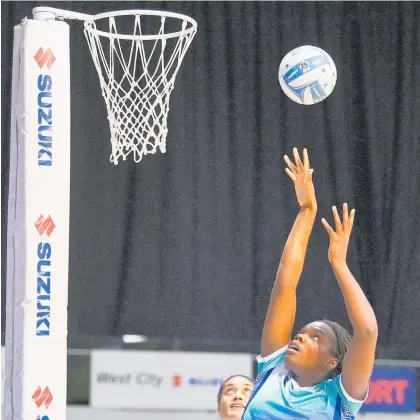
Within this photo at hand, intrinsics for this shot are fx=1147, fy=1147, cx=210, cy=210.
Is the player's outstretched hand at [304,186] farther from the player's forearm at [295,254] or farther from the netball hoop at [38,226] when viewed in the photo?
the netball hoop at [38,226]

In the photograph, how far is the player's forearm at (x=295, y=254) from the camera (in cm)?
440

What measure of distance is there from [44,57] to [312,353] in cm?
164

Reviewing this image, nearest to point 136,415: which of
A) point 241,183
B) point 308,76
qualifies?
point 241,183

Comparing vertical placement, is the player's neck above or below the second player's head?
below

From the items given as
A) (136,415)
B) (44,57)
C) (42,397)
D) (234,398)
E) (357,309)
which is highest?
(44,57)

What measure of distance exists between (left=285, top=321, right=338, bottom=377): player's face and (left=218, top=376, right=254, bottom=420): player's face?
111 centimetres

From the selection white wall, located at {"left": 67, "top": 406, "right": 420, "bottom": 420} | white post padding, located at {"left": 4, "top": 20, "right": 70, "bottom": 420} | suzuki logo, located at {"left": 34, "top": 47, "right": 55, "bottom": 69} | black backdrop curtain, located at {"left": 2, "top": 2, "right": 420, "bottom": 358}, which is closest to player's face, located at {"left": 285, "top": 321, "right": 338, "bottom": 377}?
white post padding, located at {"left": 4, "top": 20, "right": 70, "bottom": 420}

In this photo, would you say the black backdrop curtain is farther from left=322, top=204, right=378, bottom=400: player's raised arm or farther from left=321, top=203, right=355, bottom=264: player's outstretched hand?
left=322, top=204, right=378, bottom=400: player's raised arm

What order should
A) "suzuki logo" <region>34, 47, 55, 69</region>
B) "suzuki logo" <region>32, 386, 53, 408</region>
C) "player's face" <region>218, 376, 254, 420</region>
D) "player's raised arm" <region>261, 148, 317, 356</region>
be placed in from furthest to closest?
1. "player's face" <region>218, 376, 254, 420</region>
2. "suzuki logo" <region>34, 47, 55, 69</region>
3. "suzuki logo" <region>32, 386, 53, 408</region>
4. "player's raised arm" <region>261, 148, 317, 356</region>

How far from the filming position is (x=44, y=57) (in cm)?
471

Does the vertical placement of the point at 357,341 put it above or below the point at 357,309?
below

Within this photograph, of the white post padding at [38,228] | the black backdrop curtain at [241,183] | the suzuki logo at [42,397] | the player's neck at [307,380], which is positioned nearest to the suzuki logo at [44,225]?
the white post padding at [38,228]

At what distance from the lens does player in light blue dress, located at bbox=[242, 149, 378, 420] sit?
409 cm

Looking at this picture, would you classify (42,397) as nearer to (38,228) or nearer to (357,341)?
(38,228)
